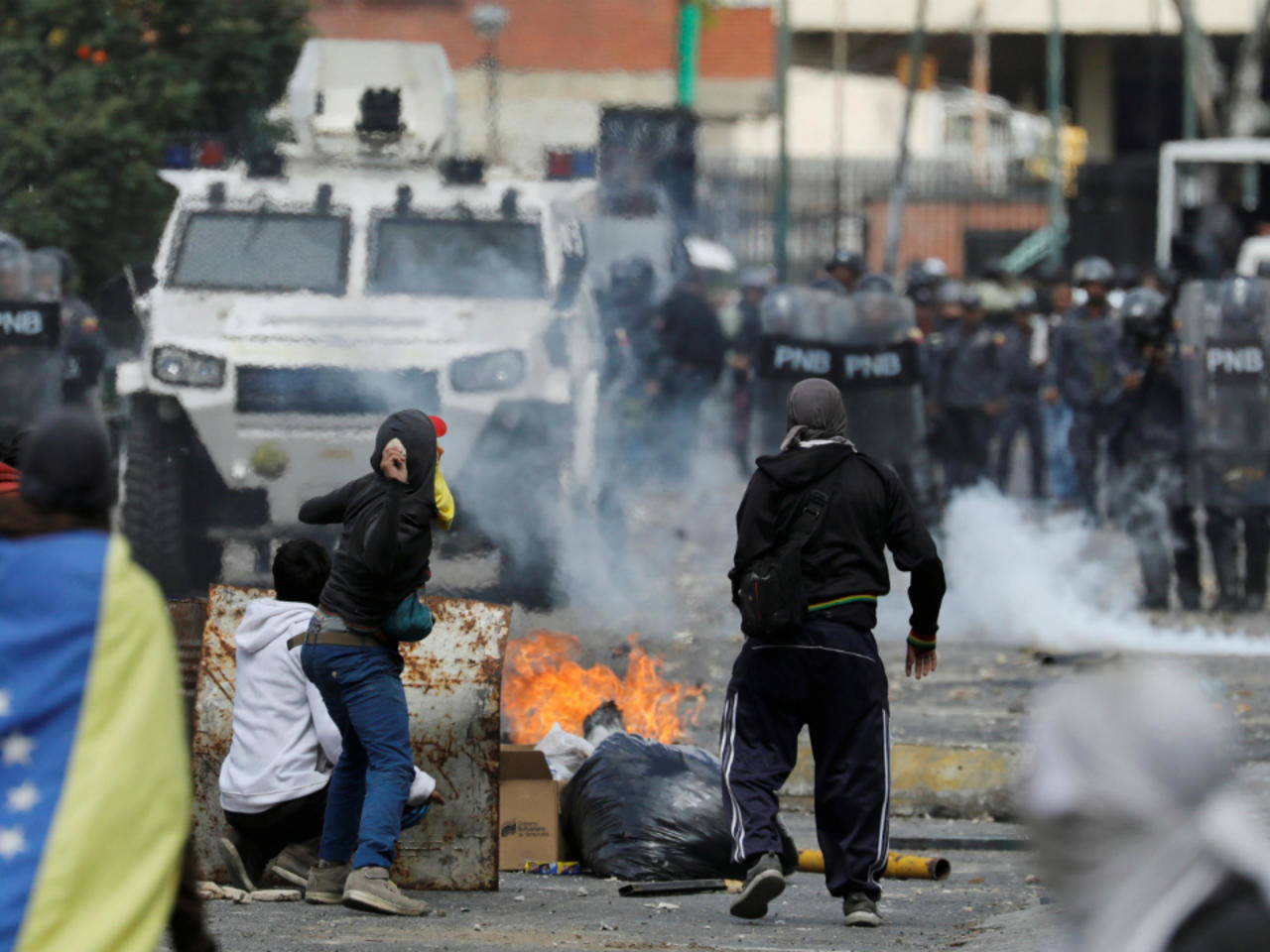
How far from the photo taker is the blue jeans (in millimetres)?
5688

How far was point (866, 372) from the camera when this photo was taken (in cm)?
1259

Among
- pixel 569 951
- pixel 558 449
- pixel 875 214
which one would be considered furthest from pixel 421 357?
pixel 875 214

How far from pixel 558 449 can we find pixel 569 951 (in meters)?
6.12

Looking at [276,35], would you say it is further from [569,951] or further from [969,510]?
[569,951]

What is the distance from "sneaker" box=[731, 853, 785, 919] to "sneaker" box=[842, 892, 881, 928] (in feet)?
0.69

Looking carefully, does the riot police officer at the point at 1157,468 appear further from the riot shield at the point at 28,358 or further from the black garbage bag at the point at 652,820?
the riot shield at the point at 28,358

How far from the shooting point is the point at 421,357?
11.0 m

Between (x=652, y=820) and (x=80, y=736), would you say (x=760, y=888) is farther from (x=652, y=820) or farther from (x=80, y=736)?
(x=80, y=736)

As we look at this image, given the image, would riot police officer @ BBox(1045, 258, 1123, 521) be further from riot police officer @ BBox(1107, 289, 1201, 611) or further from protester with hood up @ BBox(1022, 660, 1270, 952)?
protester with hood up @ BBox(1022, 660, 1270, 952)

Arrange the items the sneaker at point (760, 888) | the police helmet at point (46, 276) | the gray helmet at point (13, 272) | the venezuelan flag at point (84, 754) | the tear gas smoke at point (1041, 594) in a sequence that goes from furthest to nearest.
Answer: the police helmet at point (46, 276)
the gray helmet at point (13, 272)
the tear gas smoke at point (1041, 594)
the sneaker at point (760, 888)
the venezuelan flag at point (84, 754)

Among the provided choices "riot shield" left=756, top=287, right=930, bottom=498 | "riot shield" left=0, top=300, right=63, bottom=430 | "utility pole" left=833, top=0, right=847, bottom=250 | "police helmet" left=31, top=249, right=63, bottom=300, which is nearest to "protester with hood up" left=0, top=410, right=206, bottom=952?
"riot shield" left=0, top=300, right=63, bottom=430

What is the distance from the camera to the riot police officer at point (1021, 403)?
16.1m

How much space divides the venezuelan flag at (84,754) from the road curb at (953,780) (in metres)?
4.94

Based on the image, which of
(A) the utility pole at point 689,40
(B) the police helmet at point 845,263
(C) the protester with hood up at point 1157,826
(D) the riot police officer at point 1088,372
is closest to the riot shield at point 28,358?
(B) the police helmet at point 845,263
